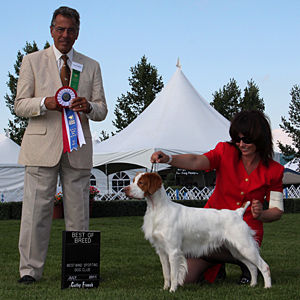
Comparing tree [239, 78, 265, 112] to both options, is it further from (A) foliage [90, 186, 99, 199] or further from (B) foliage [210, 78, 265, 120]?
(A) foliage [90, 186, 99, 199]

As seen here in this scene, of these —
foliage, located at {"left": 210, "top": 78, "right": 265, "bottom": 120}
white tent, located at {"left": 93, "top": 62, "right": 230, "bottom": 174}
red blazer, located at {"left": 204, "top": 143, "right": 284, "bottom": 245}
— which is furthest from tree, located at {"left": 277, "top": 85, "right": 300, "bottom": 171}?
red blazer, located at {"left": 204, "top": 143, "right": 284, "bottom": 245}

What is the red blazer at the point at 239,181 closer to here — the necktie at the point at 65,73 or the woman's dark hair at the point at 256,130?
the woman's dark hair at the point at 256,130

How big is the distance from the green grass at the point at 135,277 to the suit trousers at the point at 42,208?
22cm

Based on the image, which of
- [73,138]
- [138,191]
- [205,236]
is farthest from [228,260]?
[73,138]

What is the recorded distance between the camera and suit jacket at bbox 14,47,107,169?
3559 millimetres

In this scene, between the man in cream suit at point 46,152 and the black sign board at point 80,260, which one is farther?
the man in cream suit at point 46,152

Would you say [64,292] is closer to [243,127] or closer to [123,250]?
[243,127]

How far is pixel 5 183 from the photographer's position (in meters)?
18.1

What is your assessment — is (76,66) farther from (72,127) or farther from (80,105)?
(72,127)

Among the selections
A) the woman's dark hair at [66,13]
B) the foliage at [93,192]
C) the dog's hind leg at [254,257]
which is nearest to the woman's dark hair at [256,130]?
the dog's hind leg at [254,257]

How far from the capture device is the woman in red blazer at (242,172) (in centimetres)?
367

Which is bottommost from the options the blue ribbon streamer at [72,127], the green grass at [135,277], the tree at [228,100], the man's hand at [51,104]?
the green grass at [135,277]

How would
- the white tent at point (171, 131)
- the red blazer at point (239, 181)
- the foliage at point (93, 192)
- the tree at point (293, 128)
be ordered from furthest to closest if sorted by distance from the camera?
the tree at point (293, 128) < the white tent at point (171, 131) < the foliage at point (93, 192) < the red blazer at point (239, 181)

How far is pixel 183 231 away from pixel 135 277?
866 millimetres
